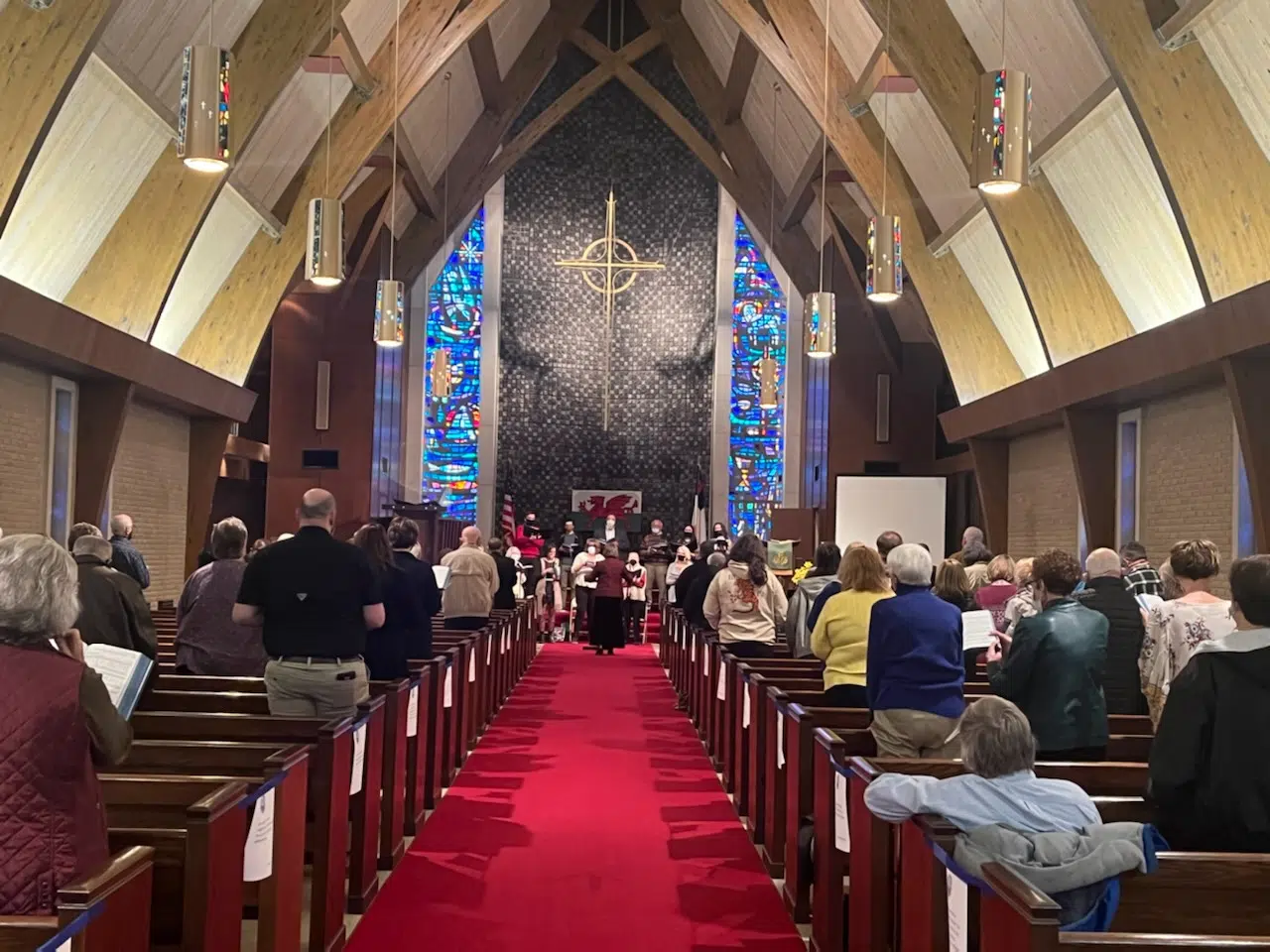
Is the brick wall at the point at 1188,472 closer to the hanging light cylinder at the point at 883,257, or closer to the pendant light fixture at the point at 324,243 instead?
the hanging light cylinder at the point at 883,257

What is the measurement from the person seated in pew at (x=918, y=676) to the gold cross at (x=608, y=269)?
55.5 ft

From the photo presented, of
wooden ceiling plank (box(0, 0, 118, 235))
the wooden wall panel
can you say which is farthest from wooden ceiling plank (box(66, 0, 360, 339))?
wooden ceiling plank (box(0, 0, 118, 235))

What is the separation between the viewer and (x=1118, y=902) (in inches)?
114

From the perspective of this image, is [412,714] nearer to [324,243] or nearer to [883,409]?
[324,243]

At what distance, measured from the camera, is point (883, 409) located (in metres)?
20.8

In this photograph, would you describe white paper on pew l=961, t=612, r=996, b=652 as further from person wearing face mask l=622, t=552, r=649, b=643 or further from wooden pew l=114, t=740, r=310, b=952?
person wearing face mask l=622, t=552, r=649, b=643

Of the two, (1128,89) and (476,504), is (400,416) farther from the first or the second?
(1128,89)

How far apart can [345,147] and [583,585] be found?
596 centimetres

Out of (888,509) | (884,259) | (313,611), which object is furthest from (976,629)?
(888,509)

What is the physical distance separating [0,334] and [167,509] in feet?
18.5

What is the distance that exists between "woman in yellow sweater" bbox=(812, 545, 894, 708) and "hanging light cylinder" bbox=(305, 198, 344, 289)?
626 cm

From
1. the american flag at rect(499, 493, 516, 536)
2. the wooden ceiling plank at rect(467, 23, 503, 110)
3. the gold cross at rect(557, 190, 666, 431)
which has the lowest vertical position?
the american flag at rect(499, 493, 516, 536)

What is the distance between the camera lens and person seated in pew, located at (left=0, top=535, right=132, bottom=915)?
8.29ft

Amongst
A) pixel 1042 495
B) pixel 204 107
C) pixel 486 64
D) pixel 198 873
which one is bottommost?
pixel 198 873
